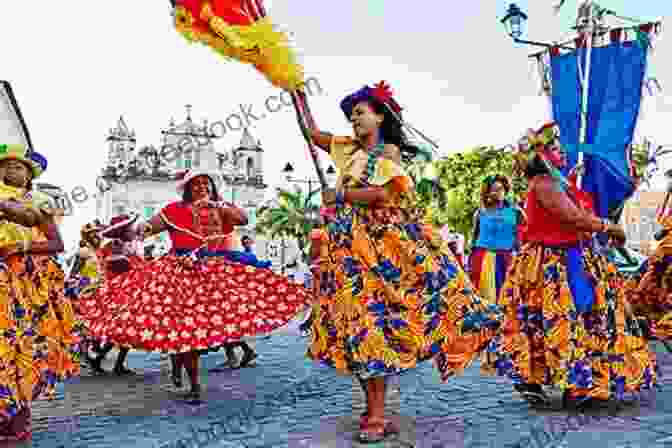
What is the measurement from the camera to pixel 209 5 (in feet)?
11.8

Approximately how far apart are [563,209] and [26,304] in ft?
10.2

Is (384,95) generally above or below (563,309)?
above

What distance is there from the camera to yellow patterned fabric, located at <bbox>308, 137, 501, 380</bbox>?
11.3 feet

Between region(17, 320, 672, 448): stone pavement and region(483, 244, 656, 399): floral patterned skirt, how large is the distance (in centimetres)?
22

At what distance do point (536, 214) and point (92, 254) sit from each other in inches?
182

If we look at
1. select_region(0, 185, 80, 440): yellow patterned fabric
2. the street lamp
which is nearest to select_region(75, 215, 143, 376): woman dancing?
select_region(0, 185, 80, 440): yellow patterned fabric

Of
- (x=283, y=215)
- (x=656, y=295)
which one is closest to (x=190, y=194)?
(x=656, y=295)

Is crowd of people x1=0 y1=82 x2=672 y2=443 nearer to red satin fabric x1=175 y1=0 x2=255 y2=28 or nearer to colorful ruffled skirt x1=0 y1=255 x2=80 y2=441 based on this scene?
colorful ruffled skirt x1=0 y1=255 x2=80 y2=441

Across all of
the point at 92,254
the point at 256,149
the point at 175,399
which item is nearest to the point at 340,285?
the point at 175,399

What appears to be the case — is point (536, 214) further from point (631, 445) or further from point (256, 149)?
point (256, 149)

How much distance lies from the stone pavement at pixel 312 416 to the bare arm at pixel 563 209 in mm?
1137

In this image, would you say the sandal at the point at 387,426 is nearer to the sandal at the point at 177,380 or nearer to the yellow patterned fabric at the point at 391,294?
the yellow patterned fabric at the point at 391,294

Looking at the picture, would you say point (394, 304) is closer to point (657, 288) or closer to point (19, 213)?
point (19, 213)

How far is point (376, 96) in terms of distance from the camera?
365 cm
